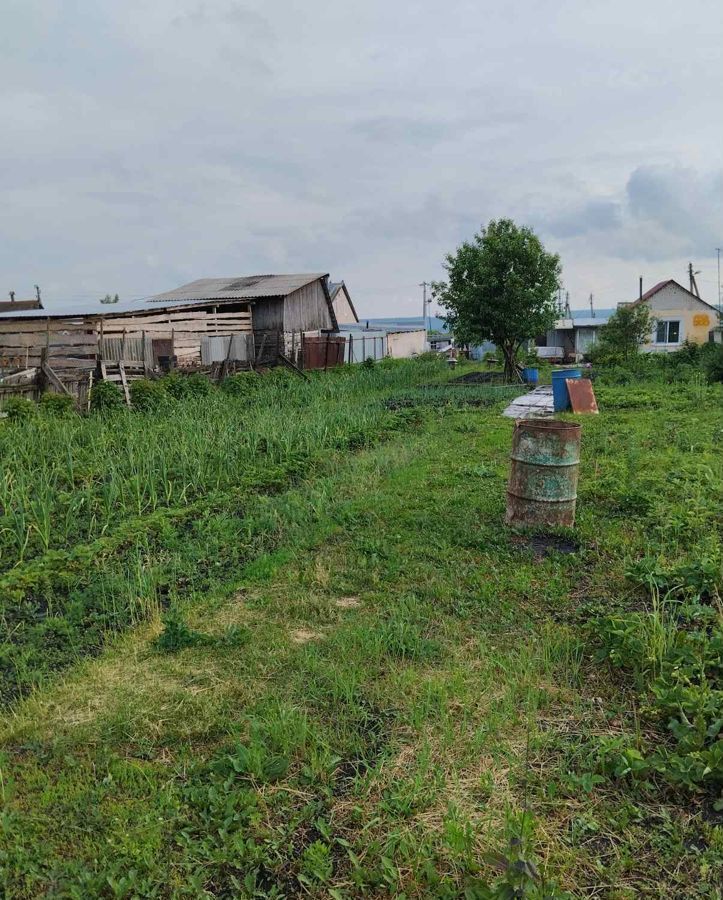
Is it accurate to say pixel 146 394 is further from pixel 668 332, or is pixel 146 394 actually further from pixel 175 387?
pixel 668 332

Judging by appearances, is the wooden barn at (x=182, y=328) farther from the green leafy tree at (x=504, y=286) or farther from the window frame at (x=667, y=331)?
the window frame at (x=667, y=331)

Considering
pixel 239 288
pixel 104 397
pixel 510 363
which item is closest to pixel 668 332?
pixel 510 363

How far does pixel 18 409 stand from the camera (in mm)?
10344

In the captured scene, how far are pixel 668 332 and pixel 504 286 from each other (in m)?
17.6

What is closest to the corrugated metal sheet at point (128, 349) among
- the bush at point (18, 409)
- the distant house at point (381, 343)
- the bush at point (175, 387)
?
the bush at point (175, 387)

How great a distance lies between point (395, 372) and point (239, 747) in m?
17.9

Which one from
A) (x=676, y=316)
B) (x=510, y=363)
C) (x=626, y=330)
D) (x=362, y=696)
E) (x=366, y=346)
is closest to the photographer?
(x=362, y=696)

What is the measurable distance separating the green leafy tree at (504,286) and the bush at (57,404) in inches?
458

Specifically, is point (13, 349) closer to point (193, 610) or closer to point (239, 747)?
point (193, 610)

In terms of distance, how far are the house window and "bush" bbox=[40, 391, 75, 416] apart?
95.0ft

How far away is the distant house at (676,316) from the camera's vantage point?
30391 mm

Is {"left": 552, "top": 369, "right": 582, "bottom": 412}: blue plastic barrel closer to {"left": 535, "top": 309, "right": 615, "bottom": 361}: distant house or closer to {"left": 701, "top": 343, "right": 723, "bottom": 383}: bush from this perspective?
{"left": 701, "top": 343, "right": 723, "bottom": 383}: bush

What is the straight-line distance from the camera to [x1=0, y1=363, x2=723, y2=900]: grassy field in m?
2.06

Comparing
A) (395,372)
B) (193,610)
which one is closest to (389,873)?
(193,610)
